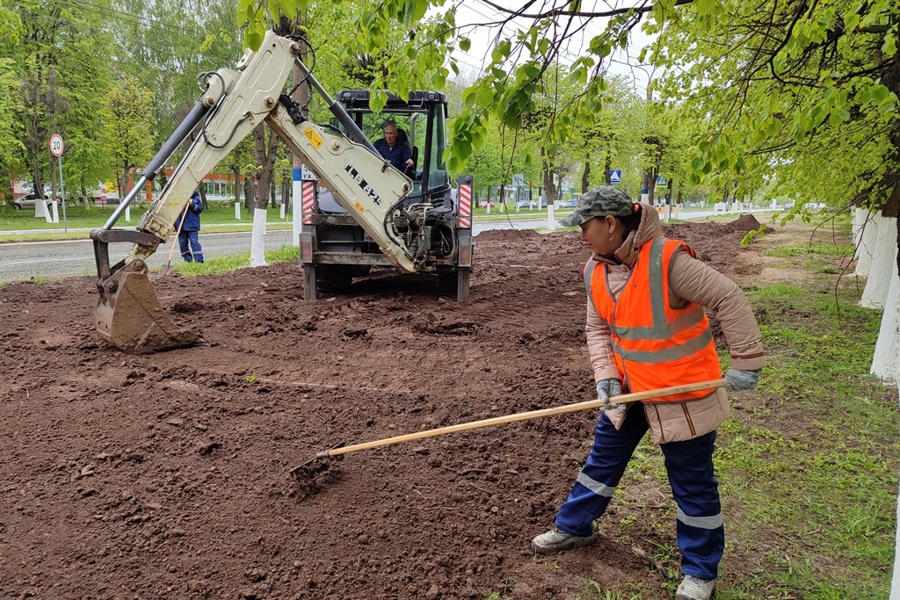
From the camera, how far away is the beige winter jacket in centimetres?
221

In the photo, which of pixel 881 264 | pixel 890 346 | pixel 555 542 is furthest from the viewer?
pixel 881 264

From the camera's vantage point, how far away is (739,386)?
2273mm

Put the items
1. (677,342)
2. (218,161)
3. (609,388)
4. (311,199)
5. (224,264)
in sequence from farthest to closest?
(224,264) < (311,199) < (218,161) < (609,388) < (677,342)

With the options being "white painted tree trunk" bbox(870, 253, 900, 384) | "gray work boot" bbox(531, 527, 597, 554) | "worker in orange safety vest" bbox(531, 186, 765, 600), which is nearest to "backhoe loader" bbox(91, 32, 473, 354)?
"gray work boot" bbox(531, 527, 597, 554)

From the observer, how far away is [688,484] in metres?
2.39

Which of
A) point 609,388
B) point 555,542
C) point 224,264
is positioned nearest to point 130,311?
point 555,542

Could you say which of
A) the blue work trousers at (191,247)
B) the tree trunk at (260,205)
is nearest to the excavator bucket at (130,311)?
the tree trunk at (260,205)

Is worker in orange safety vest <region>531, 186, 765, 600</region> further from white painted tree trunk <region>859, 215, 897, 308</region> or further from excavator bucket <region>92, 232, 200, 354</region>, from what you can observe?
white painted tree trunk <region>859, 215, 897, 308</region>

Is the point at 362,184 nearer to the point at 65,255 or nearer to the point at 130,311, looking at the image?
the point at 130,311

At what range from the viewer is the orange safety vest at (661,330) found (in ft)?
7.62

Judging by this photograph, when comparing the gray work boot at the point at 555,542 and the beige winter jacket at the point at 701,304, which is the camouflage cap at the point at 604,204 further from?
the gray work boot at the point at 555,542

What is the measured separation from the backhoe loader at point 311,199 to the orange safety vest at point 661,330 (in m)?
4.56

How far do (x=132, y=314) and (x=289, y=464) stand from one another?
2.86 m

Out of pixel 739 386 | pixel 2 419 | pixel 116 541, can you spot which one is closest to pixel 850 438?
pixel 739 386
